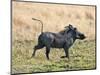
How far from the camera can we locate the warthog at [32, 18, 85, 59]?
272cm

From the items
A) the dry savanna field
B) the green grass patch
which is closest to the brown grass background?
the dry savanna field

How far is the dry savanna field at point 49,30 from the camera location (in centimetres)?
261

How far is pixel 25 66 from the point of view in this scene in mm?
2635

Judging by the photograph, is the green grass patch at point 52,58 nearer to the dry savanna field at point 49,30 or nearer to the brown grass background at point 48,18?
the dry savanna field at point 49,30

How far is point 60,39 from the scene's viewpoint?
2.82 m

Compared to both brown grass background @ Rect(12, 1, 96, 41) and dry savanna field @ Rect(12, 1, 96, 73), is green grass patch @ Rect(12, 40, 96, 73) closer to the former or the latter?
dry savanna field @ Rect(12, 1, 96, 73)

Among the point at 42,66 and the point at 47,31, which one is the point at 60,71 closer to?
the point at 42,66

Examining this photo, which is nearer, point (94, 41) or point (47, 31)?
point (47, 31)

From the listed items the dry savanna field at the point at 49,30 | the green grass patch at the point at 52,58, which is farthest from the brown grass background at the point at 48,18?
the green grass patch at the point at 52,58

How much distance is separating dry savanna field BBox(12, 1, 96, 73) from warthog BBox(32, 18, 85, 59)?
0.04 m

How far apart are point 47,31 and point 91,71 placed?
786 millimetres

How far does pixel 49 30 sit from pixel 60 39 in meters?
0.19
